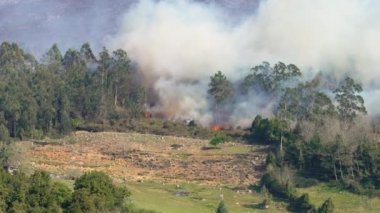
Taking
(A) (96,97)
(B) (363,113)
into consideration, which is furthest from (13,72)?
(B) (363,113)

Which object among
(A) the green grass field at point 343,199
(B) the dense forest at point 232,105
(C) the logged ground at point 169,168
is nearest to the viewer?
(A) the green grass field at point 343,199

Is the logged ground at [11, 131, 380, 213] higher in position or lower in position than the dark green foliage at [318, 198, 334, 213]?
higher

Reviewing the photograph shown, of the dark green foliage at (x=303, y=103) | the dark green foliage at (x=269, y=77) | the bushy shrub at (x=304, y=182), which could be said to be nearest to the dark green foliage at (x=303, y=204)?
the bushy shrub at (x=304, y=182)

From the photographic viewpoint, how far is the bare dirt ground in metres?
68.1

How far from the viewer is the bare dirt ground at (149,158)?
2680 inches

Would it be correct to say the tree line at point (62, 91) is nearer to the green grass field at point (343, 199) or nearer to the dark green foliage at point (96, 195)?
the green grass field at point (343, 199)

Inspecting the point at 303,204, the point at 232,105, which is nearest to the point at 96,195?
the point at 303,204

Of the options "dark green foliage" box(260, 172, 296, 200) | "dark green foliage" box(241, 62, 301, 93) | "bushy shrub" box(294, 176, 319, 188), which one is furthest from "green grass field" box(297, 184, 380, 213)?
"dark green foliage" box(241, 62, 301, 93)

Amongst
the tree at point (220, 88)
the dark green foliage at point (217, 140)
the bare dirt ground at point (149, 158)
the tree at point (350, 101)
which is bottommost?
the bare dirt ground at point (149, 158)

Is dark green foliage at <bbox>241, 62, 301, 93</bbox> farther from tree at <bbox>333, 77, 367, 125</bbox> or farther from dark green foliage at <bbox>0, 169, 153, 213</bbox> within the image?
dark green foliage at <bbox>0, 169, 153, 213</bbox>

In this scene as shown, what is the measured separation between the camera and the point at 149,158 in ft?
243

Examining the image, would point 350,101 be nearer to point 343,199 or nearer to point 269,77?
point 269,77

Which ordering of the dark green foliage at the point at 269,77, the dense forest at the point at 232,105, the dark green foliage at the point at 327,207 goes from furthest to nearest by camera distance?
the dark green foliage at the point at 269,77
the dense forest at the point at 232,105
the dark green foliage at the point at 327,207

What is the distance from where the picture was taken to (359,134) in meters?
67.6
